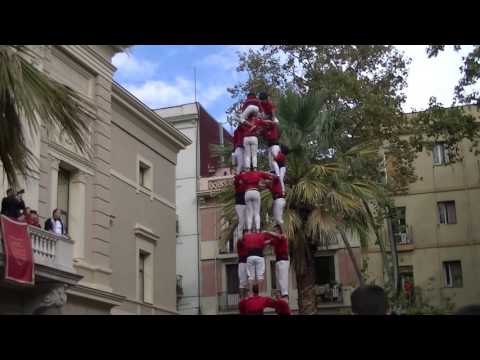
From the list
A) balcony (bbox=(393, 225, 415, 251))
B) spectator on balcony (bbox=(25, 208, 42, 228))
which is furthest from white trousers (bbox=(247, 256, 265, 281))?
balcony (bbox=(393, 225, 415, 251))

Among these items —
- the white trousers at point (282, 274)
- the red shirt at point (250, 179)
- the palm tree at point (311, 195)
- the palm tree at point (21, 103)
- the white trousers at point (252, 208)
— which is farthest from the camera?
the palm tree at point (311, 195)

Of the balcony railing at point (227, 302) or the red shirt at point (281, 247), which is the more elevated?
the balcony railing at point (227, 302)

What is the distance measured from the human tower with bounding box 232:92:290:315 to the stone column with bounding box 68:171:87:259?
10249 mm

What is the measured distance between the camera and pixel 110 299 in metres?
22.6

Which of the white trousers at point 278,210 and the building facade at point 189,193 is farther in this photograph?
the building facade at point 189,193

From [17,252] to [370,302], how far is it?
13220 mm

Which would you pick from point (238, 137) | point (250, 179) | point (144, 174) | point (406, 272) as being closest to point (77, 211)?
point (144, 174)

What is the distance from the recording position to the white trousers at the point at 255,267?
39.0 feet

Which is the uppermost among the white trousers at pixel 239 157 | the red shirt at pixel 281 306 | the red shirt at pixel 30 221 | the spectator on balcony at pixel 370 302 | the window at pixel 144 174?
the window at pixel 144 174

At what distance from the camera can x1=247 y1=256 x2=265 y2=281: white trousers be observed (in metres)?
11.9

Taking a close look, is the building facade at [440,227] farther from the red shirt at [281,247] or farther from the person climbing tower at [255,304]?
the person climbing tower at [255,304]

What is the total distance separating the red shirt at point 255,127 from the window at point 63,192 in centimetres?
1042

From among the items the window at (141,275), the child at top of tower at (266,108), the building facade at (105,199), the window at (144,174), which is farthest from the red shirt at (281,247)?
the window at (144,174)

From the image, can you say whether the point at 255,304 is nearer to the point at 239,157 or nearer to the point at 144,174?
the point at 239,157
